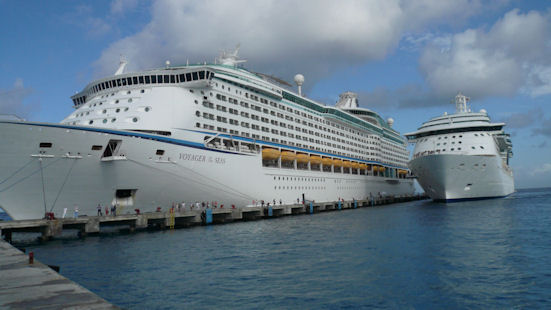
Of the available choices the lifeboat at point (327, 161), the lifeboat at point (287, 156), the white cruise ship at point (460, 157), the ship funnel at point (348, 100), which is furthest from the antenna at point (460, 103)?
the lifeboat at point (287, 156)

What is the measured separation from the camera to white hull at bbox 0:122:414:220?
21844mm

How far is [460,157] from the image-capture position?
44.5 metres

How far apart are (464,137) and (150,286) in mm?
47704

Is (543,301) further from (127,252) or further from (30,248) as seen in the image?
(30,248)

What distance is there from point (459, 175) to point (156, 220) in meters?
34.1

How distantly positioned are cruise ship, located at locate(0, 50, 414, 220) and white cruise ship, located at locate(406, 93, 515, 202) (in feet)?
40.6

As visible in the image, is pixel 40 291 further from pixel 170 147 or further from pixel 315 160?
pixel 315 160

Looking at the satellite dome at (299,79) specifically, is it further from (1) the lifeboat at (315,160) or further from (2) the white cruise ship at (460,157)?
(2) the white cruise ship at (460,157)

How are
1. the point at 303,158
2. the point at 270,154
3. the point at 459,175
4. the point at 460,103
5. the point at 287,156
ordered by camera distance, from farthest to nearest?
the point at 460,103 < the point at 459,175 < the point at 303,158 < the point at 287,156 < the point at 270,154

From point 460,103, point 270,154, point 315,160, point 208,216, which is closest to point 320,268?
point 208,216

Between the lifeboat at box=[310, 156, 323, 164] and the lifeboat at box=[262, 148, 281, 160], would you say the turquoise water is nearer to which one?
the lifeboat at box=[262, 148, 281, 160]

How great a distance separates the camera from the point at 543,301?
10.4 metres

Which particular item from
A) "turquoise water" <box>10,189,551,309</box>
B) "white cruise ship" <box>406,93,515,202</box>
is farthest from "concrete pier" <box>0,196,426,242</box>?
"white cruise ship" <box>406,93,515,202</box>

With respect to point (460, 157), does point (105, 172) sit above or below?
below
